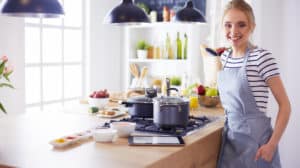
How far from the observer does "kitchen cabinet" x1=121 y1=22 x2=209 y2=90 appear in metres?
4.37

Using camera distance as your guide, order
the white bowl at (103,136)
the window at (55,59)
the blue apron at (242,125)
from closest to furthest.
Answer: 1. the white bowl at (103,136)
2. the blue apron at (242,125)
3. the window at (55,59)

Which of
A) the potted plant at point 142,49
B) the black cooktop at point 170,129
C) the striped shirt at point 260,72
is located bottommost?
the black cooktop at point 170,129

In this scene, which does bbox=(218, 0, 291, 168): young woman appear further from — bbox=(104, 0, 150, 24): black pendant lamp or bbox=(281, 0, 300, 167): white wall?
bbox=(281, 0, 300, 167): white wall

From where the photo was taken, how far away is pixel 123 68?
5113mm

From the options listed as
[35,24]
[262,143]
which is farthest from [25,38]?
[262,143]

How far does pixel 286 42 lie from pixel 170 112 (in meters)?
2.02

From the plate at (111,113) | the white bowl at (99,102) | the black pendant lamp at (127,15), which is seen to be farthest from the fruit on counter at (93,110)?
the black pendant lamp at (127,15)

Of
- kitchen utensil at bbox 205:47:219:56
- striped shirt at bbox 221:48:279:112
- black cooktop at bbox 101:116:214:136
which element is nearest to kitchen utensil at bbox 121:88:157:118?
black cooktop at bbox 101:116:214:136

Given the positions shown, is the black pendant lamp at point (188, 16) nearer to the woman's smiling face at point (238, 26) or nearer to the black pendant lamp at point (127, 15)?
the black pendant lamp at point (127, 15)

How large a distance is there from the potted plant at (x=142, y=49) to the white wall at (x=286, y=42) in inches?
63.0

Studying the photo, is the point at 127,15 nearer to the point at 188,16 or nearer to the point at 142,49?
the point at 188,16

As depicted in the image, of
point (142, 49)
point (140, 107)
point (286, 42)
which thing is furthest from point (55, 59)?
point (286, 42)

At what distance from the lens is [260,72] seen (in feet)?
6.61

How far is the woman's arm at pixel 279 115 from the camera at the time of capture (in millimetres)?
1960
